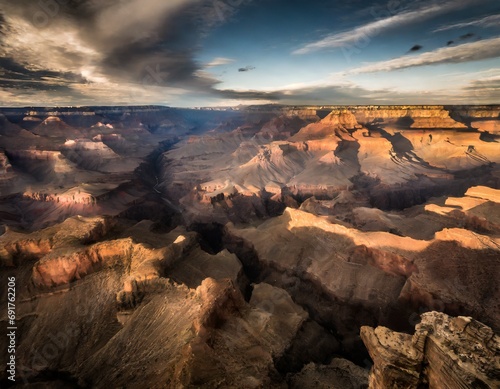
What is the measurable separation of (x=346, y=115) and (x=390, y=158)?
1728 inches

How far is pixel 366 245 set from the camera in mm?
43188

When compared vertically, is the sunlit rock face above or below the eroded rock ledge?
below

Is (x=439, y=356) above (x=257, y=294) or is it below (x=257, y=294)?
above

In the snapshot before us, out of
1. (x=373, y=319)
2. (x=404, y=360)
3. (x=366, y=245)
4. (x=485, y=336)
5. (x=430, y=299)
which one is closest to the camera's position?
(x=485, y=336)

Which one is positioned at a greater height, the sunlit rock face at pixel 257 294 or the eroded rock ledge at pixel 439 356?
the eroded rock ledge at pixel 439 356

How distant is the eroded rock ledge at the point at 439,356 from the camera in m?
12.4

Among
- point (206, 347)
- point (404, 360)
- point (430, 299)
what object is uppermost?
point (404, 360)

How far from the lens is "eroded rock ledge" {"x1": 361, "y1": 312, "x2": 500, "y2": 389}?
1240 centimetres

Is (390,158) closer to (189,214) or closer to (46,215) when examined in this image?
(189,214)

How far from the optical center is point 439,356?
44.9ft

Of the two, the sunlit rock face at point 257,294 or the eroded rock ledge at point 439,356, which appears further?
the sunlit rock face at point 257,294

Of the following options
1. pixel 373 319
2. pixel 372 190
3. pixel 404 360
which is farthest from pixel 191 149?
pixel 404 360

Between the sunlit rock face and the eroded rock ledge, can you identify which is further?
the sunlit rock face

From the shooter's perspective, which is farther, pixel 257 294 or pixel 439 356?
pixel 257 294
